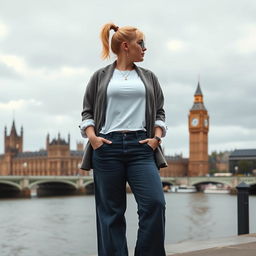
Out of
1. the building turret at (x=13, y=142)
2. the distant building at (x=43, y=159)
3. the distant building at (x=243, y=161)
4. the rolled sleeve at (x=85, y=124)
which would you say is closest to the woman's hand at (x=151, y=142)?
the rolled sleeve at (x=85, y=124)

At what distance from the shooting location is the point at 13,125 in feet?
314

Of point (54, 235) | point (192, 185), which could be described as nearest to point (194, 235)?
point (54, 235)

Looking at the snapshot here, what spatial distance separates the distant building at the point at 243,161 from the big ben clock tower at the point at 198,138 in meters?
4.70

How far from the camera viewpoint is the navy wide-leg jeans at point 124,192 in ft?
6.97

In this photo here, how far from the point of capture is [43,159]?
85750 mm

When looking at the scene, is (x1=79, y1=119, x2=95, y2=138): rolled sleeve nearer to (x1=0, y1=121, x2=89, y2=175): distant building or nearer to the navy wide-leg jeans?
the navy wide-leg jeans

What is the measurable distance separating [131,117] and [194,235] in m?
13.6

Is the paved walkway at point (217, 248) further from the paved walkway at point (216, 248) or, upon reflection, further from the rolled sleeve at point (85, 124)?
the rolled sleeve at point (85, 124)

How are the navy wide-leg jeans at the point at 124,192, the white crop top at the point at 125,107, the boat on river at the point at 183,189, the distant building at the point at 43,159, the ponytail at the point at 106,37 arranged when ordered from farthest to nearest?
the distant building at the point at 43,159 → the boat on river at the point at 183,189 → the ponytail at the point at 106,37 → the white crop top at the point at 125,107 → the navy wide-leg jeans at the point at 124,192

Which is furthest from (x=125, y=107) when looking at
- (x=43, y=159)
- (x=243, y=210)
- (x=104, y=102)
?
(x=43, y=159)

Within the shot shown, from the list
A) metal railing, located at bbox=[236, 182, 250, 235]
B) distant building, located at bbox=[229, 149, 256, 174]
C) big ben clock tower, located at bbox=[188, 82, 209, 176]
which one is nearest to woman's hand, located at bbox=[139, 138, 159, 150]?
metal railing, located at bbox=[236, 182, 250, 235]

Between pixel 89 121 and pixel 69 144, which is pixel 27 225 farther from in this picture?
pixel 69 144

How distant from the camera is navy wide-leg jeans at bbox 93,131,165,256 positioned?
212 centimetres

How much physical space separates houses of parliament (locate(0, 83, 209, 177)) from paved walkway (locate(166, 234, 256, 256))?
7163 centimetres
